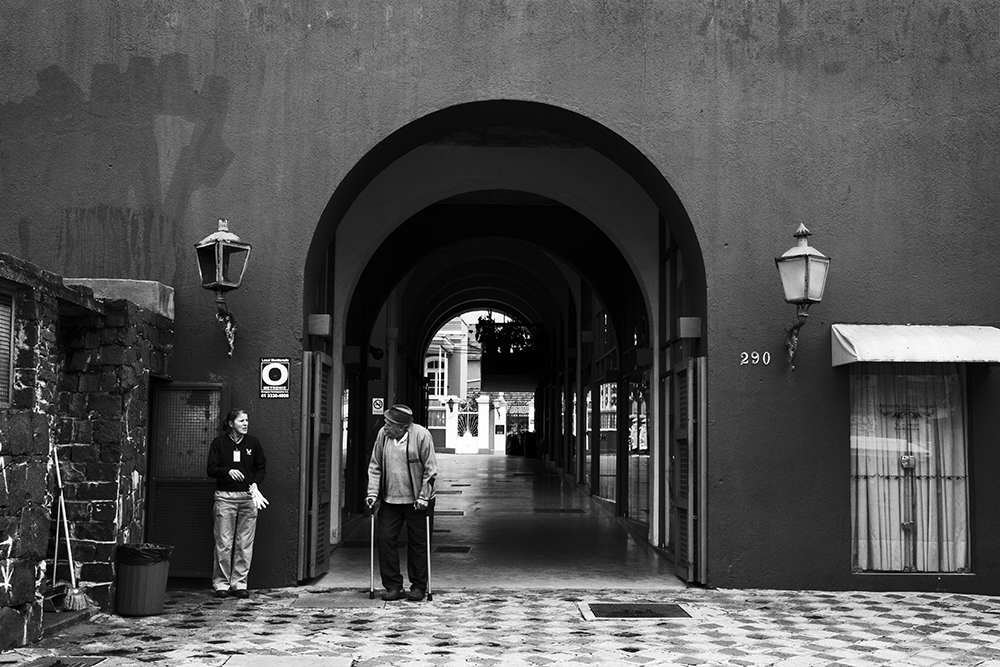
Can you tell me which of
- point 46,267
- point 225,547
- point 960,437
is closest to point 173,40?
point 46,267

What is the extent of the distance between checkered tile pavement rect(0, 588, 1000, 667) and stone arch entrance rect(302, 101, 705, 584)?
50.1 inches

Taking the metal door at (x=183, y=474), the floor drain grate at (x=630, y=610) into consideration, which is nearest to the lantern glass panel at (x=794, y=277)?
the floor drain grate at (x=630, y=610)

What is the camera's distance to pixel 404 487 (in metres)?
8.66

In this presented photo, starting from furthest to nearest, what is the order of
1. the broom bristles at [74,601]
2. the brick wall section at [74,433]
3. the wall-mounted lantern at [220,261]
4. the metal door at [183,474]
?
1. the metal door at [183,474]
2. the wall-mounted lantern at [220,261]
3. the broom bristles at [74,601]
4. the brick wall section at [74,433]

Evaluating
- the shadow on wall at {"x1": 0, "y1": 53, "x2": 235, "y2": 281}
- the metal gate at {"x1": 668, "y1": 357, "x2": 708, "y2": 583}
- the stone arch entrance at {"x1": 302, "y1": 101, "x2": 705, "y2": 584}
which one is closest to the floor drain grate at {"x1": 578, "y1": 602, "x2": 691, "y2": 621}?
the metal gate at {"x1": 668, "y1": 357, "x2": 708, "y2": 583}

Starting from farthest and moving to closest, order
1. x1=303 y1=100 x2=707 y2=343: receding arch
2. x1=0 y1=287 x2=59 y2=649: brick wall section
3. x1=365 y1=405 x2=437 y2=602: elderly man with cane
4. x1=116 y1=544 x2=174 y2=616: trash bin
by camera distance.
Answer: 1. x1=303 y1=100 x2=707 y2=343: receding arch
2. x1=365 y1=405 x2=437 y2=602: elderly man with cane
3. x1=116 y1=544 x2=174 y2=616: trash bin
4. x1=0 y1=287 x2=59 y2=649: brick wall section

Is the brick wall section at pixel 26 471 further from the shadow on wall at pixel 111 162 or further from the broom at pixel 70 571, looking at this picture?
the shadow on wall at pixel 111 162

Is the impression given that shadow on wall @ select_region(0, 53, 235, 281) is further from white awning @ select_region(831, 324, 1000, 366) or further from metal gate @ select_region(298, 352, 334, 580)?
white awning @ select_region(831, 324, 1000, 366)

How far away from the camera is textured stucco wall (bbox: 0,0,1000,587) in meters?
9.00

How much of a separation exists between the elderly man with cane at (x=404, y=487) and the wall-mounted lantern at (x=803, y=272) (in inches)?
119

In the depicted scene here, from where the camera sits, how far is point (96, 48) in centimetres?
917

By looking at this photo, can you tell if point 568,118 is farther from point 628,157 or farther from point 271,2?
point 271,2

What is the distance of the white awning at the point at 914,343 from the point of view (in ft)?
28.2

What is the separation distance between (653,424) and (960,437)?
12.7ft
